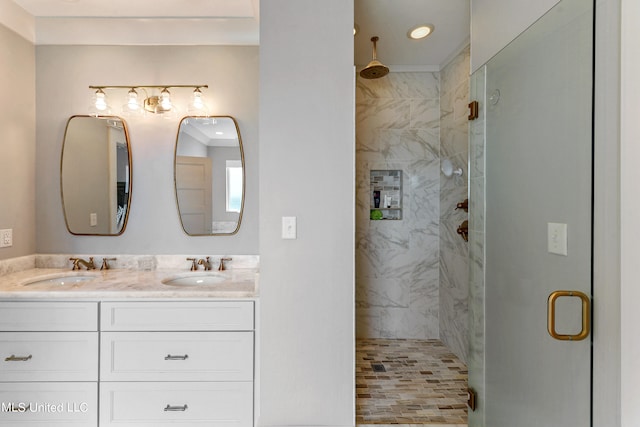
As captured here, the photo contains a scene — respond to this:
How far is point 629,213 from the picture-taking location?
98 centimetres

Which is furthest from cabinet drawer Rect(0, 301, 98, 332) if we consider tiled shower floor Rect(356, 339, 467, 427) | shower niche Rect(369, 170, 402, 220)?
shower niche Rect(369, 170, 402, 220)

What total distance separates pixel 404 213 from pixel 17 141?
2.94m

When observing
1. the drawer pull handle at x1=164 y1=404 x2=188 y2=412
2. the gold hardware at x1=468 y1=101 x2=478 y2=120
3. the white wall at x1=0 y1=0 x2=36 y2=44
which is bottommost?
the drawer pull handle at x1=164 y1=404 x2=188 y2=412

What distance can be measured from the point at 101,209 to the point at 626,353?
111 inches

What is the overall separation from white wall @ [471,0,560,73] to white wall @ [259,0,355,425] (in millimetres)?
655

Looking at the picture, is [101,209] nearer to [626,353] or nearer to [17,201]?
[17,201]

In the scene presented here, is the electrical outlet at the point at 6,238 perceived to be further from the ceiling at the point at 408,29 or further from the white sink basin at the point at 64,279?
the ceiling at the point at 408,29

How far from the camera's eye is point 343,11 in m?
1.75

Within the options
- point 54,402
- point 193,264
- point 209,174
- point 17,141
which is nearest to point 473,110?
point 209,174

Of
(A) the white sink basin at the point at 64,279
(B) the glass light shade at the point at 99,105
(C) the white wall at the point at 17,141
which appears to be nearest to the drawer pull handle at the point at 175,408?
(A) the white sink basin at the point at 64,279

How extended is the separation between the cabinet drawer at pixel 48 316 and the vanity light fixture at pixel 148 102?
4.32ft

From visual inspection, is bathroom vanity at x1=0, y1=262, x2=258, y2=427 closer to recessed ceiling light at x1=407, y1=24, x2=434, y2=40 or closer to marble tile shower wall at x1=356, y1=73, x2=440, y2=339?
marble tile shower wall at x1=356, y1=73, x2=440, y2=339

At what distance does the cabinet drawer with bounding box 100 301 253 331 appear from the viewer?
1804 millimetres

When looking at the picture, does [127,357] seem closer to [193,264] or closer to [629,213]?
[193,264]
